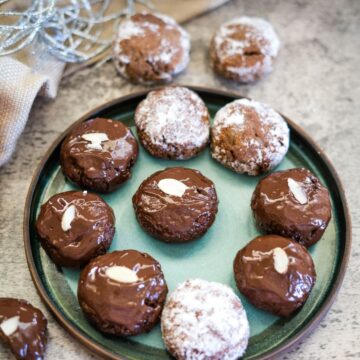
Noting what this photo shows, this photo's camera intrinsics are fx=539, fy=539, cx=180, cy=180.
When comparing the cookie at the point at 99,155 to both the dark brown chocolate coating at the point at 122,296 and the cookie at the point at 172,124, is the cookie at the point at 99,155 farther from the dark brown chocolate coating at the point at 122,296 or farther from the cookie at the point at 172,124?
the dark brown chocolate coating at the point at 122,296

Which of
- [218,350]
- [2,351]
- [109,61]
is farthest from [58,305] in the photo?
[109,61]

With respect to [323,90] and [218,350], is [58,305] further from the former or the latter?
[323,90]

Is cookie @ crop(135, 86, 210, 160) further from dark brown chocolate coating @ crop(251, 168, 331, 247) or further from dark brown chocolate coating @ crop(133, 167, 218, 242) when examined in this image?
dark brown chocolate coating @ crop(251, 168, 331, 247)

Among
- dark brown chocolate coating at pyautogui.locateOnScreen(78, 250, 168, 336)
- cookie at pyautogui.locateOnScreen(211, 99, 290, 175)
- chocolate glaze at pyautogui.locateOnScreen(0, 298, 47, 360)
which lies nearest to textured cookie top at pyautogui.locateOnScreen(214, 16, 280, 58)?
cookie at pyautogui.locateOnScreen(211, 99, 290, 175)

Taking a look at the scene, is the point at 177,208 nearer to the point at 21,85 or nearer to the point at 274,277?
the point at 274,277

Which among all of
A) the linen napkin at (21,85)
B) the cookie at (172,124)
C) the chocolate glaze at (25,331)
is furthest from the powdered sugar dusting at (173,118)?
the chocolate glaze at (25,331)

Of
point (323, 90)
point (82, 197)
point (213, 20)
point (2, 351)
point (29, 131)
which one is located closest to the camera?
point (2, 351)
